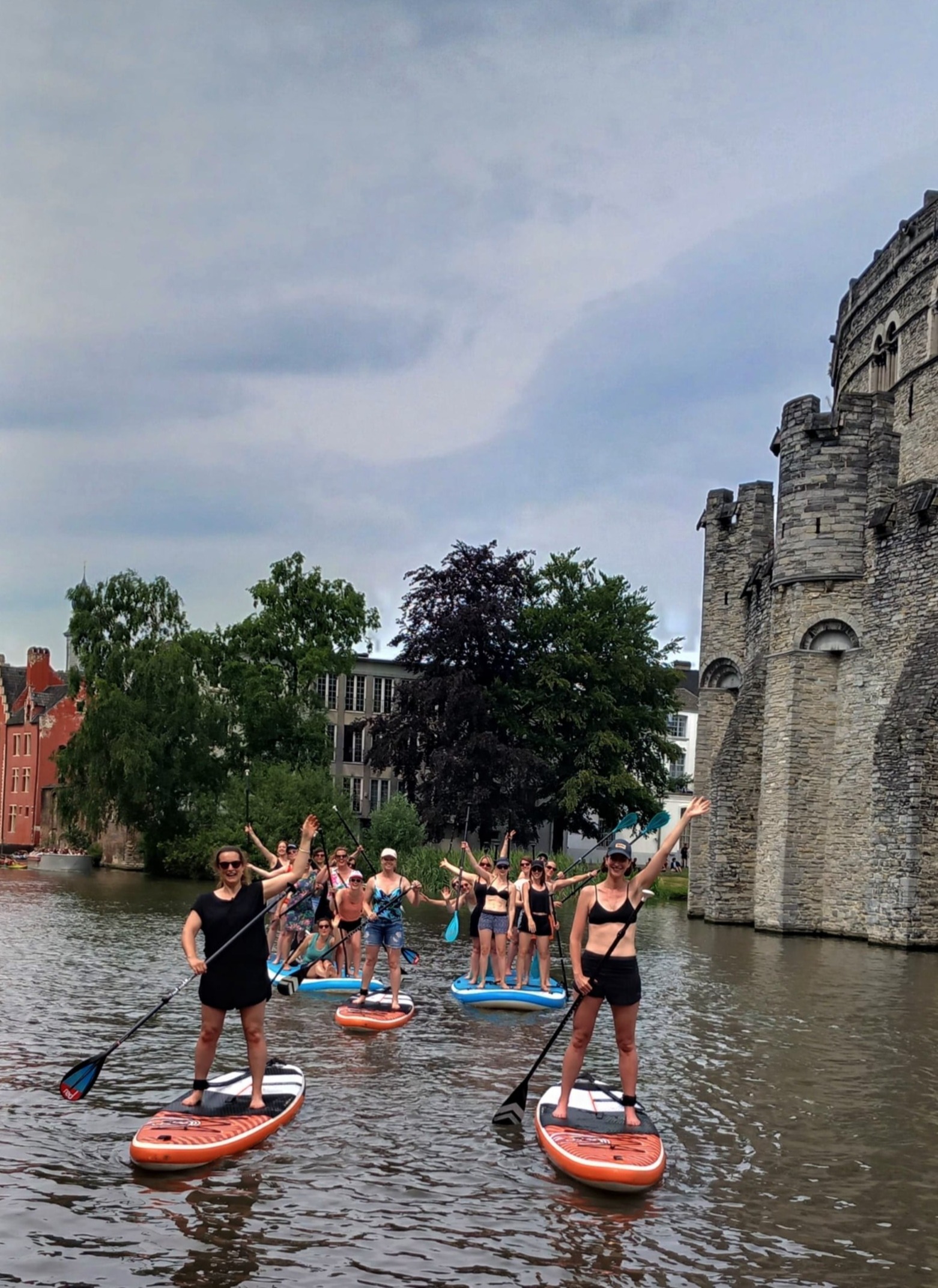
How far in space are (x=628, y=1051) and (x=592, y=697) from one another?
1647 inches

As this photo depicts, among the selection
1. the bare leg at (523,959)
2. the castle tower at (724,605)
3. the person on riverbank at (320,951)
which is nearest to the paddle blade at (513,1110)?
the bare leg at (523,959)

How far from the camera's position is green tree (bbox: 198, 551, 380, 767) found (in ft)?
182

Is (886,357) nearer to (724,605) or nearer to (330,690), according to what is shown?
(724,605)

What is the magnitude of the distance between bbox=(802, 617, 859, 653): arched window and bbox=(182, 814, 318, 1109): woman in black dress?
24874 millimetres

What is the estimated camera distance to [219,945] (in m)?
9.11

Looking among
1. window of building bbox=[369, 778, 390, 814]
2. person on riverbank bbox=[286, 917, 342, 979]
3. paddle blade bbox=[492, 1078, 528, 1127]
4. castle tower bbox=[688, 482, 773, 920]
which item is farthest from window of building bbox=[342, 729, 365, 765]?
paddle blade bbox=[492, 1078, 528, 1127]

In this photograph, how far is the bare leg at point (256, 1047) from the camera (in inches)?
364

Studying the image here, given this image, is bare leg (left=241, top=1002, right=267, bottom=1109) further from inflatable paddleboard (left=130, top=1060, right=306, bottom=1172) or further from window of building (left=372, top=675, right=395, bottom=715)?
window of building (left=372, top=675, right=395, bottom=715)

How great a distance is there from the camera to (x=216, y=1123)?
898 centimetres

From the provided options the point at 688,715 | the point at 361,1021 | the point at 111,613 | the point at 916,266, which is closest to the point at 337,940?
the point at 361,1021

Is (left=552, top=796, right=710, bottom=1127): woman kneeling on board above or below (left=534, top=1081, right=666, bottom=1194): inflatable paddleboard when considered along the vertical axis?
above

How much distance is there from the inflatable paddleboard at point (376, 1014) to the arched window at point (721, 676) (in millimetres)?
27231

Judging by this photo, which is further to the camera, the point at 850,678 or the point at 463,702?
the point at 463,702

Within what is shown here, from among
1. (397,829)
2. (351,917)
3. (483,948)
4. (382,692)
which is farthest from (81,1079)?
(382,692)
